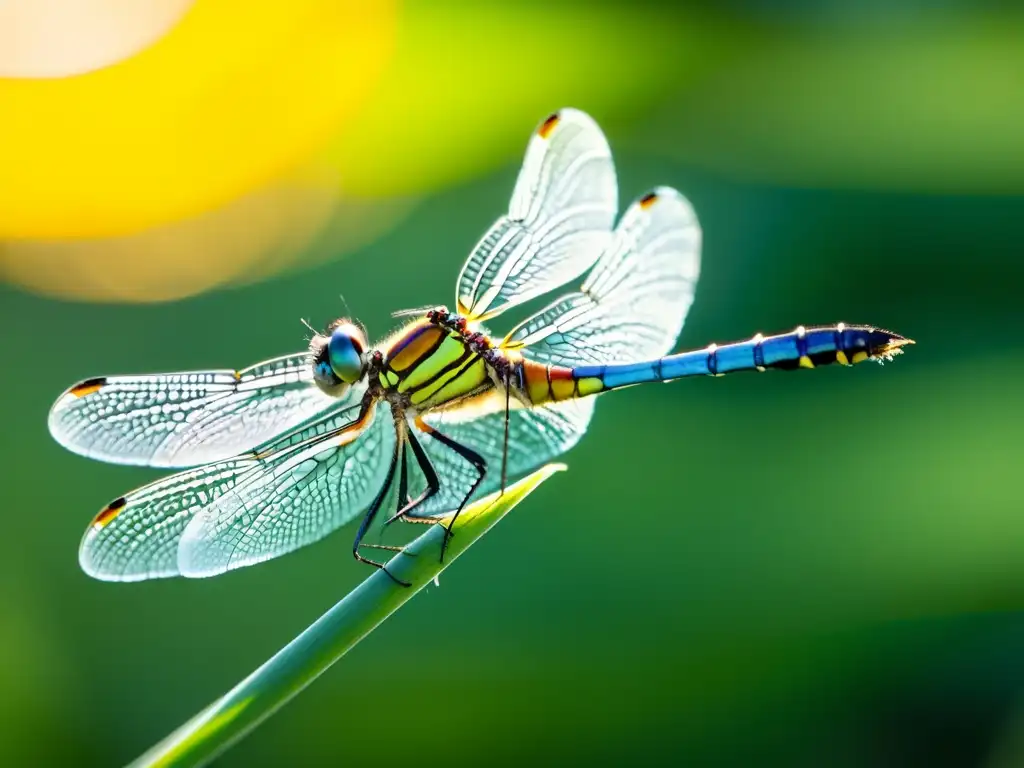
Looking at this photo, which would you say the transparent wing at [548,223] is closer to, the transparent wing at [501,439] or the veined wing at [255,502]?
the transparent wing at [501,439]

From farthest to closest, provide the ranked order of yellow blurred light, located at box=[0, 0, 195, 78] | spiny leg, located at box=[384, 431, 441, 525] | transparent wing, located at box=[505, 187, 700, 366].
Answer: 1. yellow blurred light, located at box=[0, 0, 195, 78]
2. transparent wing, located at box=[505, 187, 700, 366]
3. spiny leg, located at box=[384, 431, 441, 525]

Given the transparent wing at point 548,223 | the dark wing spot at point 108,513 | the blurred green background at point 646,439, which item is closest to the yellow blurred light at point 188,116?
the blurred green background at point 646,439

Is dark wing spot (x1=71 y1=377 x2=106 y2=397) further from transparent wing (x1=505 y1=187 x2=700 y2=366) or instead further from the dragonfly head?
transparent wing (x1=505 y1=187 x2=700 y2=366)

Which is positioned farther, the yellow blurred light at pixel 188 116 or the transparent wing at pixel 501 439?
the yellow blurred light at pixel 188 116

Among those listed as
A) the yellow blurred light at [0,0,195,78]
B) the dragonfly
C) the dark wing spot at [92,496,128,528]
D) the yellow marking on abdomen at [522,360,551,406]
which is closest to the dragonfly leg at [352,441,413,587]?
the dragonfly

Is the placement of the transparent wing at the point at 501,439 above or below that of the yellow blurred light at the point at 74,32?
below

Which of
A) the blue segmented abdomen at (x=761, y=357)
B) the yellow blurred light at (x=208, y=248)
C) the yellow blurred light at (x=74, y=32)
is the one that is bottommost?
the blue segmented abdomen at (x=761, y=357)
